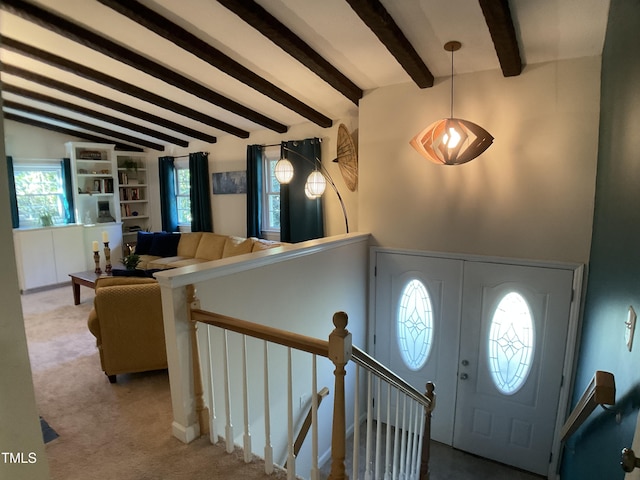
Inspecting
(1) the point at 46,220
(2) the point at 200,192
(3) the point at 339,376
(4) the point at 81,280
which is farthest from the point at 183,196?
(3) the point at 339,376

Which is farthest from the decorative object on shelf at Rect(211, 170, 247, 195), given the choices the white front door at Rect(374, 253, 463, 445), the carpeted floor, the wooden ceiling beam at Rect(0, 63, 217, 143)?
the carpeted floor

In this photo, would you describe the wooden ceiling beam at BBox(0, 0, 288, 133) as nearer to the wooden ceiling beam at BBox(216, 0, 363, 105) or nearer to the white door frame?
the wooden ceiling beam at BBox(216, 0, 363, 105)

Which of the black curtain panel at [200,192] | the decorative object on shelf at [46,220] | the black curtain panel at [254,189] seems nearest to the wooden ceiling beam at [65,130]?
the decorative object on shelf at [46,220]

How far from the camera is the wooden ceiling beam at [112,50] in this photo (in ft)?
9.70

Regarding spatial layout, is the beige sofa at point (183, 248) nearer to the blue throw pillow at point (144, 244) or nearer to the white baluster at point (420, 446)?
the blue throw pillow at point (144, 244)

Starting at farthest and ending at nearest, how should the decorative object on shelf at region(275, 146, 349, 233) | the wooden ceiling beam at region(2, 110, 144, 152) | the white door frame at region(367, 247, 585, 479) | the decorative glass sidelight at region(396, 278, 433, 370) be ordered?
the wooden ceiling beam at region(2, 110, 144, 152) < the decorative object on shelf at region(275, 146, 349, 233) < the decorative glass sidelight at region(396, 278, 433, 370) < the white door frame at region(367, 247, 585, 479)

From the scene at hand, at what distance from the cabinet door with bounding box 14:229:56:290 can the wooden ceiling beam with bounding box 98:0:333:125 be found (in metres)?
4.36

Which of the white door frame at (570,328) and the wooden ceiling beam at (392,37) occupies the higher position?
the wooden ceiling beam at (392,37)

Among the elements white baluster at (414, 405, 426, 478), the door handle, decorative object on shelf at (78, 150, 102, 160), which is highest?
decorative object on shelf at (78, 150, 102, 160)

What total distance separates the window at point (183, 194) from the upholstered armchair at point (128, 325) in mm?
4326

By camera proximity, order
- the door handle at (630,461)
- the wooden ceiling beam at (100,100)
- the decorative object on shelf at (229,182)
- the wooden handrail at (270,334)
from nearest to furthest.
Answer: the door handle at (630,461) → the wooden handrail at (270,334) → the wooden ceiling beam at (100,100) → the decorative object on shelf at (229,182)

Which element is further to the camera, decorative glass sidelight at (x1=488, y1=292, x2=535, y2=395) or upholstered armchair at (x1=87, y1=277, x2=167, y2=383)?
decorative glass sidelight at (x1=488, y1=292, x2=535, y2=395)

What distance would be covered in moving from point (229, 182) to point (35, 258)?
3238 millimetres

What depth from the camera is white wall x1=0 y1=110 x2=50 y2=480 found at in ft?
2.39
